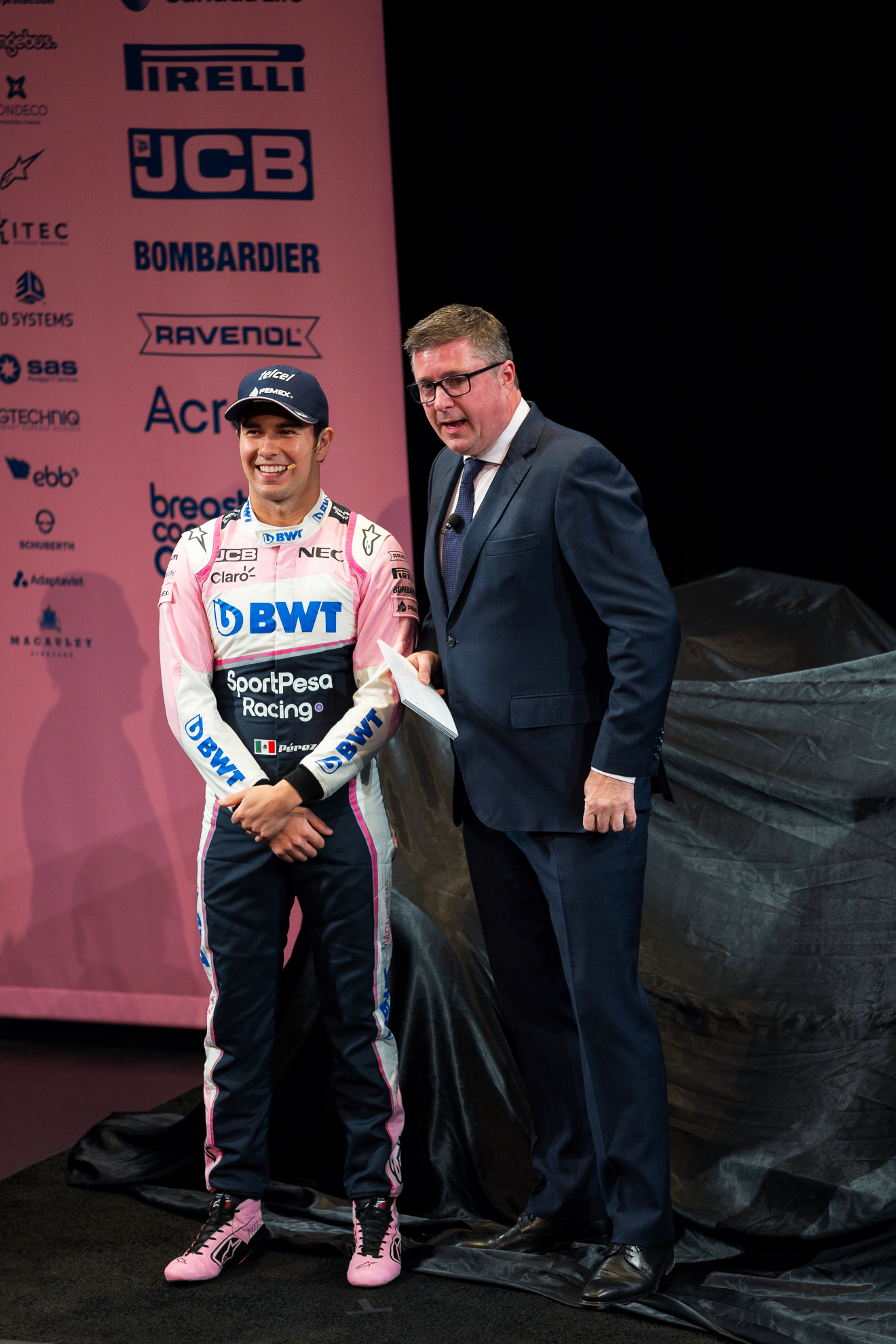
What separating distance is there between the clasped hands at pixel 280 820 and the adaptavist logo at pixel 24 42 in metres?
2.45

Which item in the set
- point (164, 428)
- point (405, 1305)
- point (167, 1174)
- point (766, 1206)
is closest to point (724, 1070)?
point (766, 1206)

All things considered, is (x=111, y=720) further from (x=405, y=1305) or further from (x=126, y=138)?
(x=405, y=1305)

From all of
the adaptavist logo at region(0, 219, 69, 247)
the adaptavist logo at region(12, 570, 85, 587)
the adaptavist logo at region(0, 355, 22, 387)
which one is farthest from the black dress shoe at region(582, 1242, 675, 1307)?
the adaptavist logo at region(0, 219, 69, 247)

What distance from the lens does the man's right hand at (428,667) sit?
247 cm

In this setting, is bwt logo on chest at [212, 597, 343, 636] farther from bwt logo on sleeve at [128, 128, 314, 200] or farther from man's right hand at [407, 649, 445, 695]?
bwt logo on sleeve at [128, 128, 314, 200]

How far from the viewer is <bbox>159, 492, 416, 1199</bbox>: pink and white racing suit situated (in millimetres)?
2463

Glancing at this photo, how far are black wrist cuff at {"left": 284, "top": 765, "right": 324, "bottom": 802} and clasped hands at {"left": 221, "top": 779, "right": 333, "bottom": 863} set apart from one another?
10 millimetres

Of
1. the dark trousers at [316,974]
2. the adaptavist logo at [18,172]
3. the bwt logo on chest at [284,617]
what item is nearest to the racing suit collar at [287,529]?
the bwt logo on chest at [284,617]

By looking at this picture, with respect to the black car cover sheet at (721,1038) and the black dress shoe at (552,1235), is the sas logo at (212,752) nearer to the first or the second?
the black car cover sheet at (721,1038)

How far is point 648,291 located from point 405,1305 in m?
2.32

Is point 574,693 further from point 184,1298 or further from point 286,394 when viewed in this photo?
point 184,1298

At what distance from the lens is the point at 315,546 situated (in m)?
2.50

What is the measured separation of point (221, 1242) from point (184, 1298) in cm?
11

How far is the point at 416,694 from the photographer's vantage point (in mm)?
2268
